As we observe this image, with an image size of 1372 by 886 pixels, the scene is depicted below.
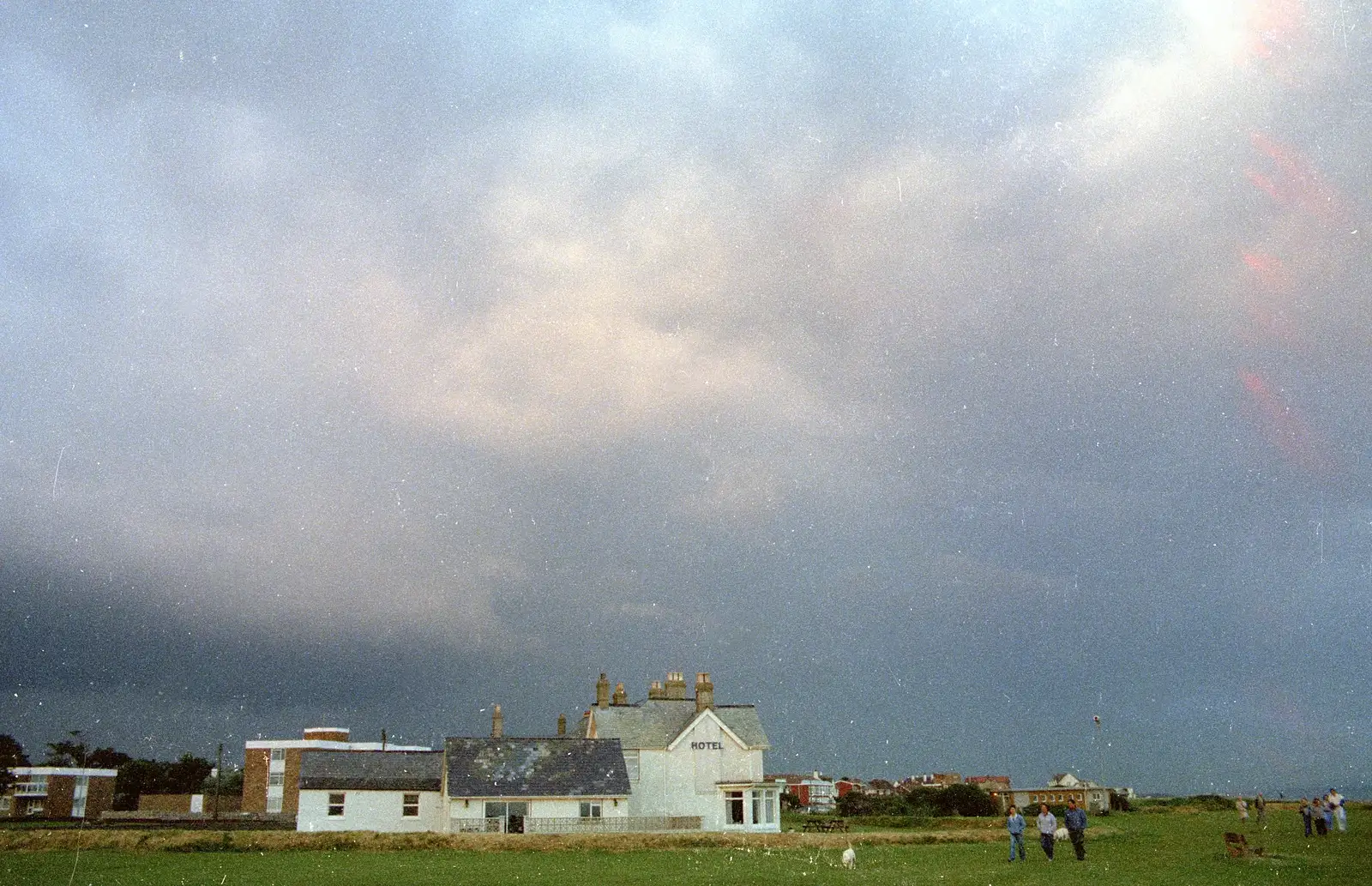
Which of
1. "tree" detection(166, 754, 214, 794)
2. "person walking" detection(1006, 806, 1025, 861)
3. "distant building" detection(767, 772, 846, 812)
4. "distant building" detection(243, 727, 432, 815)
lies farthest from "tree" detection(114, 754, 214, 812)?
"person walking" detection(1006, 806, 1025, 861)

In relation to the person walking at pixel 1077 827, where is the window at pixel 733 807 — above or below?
below

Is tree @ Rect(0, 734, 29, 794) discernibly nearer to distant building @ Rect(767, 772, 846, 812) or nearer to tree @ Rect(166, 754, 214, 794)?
tree @ Rect(166, 754, 214, 794)

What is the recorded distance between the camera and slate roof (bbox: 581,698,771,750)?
63.7m

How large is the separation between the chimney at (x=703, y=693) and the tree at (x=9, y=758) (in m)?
63.0

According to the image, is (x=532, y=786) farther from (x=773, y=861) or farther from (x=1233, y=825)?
(x=1233, y=825)

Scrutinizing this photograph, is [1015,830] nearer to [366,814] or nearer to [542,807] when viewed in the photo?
[542,807]

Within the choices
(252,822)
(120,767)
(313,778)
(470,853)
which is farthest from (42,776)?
(470,853)

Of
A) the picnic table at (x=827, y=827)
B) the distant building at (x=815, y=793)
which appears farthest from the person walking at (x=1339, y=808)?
the distant building at (x=815, y=793)

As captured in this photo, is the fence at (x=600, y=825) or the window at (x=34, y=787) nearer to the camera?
the fence at (x=600, y=825)

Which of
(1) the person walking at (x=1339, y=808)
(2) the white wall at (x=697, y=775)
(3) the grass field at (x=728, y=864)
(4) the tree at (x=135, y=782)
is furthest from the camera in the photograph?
(4) the tree at (x=135, y=782)

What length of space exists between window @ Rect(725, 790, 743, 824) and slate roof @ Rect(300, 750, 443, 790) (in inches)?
647

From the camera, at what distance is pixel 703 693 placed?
2539 inches

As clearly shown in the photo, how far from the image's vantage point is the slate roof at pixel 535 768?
189 feet

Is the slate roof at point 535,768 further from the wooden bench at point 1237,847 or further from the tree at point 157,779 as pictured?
the tree at point 157,779
